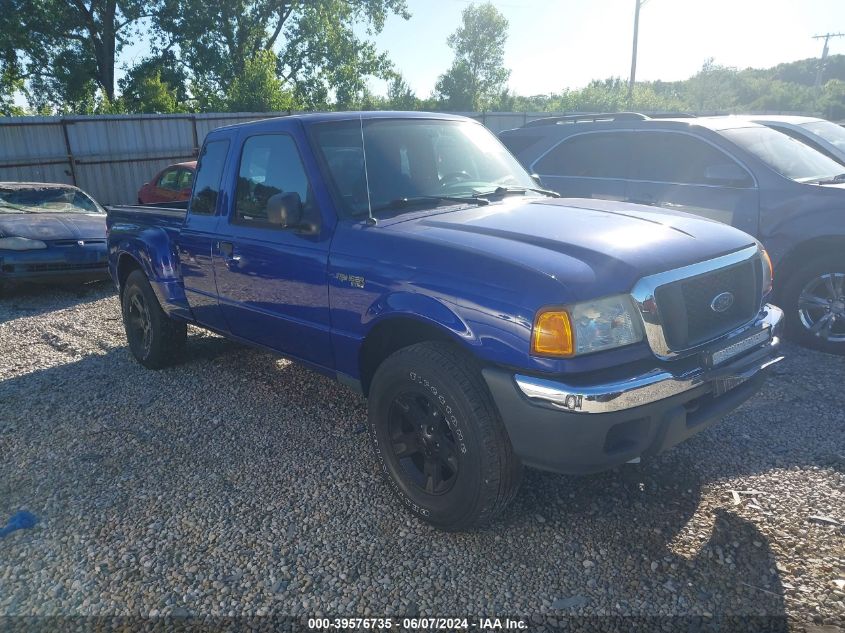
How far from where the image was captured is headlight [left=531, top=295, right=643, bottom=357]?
7.71ft

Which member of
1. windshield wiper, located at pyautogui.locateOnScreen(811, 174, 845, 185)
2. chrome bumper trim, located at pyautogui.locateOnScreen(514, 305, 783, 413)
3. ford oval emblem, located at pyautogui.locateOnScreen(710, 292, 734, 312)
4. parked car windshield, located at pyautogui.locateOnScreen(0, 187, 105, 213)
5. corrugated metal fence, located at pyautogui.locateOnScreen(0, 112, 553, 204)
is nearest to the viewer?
chrome bumper trim, located at pyautogui.locateOnScreen(514, 305, 783, 413)

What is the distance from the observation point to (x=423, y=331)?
9.56 ft

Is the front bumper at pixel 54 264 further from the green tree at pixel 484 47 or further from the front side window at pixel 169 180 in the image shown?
the green tree at pixel 484 47

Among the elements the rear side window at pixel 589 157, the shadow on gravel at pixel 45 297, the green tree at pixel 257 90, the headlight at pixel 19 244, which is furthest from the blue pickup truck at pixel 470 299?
the green tree at pixel 257 90

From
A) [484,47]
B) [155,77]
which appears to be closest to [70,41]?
[155,77]

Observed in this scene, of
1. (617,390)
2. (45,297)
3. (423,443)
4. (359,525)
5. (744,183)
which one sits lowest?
(45,297)

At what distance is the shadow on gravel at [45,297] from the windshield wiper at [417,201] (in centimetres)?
580

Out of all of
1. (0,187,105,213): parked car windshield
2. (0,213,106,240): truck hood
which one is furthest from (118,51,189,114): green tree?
(0,213,106,240): truck hood

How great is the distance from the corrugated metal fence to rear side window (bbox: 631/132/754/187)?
14181 mm

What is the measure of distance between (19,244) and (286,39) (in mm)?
28910

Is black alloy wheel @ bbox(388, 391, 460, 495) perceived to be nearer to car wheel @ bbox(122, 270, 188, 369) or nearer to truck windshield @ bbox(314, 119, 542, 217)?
truck windshield @ bbox(314, 119, 542, 217)

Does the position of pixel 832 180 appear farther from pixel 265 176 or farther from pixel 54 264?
pixel 54 264

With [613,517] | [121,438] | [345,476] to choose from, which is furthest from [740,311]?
[121,438]

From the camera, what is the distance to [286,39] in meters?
32.8
